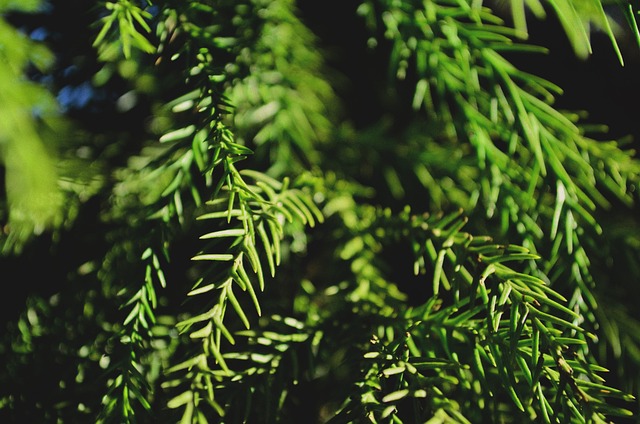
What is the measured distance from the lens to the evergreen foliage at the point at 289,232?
367 mm

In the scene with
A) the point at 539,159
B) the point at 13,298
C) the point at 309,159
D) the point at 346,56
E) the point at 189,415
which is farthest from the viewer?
the point at 346,56

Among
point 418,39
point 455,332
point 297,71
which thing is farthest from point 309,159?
point 455,332

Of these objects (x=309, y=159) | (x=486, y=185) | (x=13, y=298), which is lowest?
(x=13, y=298)

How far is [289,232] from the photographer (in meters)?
0.56

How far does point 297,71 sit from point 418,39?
0.64ft

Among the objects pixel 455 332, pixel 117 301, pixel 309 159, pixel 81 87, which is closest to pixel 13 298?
pixel 117 301

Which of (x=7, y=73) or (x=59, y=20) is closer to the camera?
(x=7, y=73)

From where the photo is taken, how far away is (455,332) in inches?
16.8

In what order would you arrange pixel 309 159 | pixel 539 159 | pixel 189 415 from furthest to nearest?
pixel 309 159
pixel 539 159
pixel 189 415

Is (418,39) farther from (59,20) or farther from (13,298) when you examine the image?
(13,298)

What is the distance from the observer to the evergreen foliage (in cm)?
37

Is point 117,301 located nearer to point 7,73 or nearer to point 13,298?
point 13,298

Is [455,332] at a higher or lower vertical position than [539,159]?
lower

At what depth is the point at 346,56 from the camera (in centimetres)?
82
